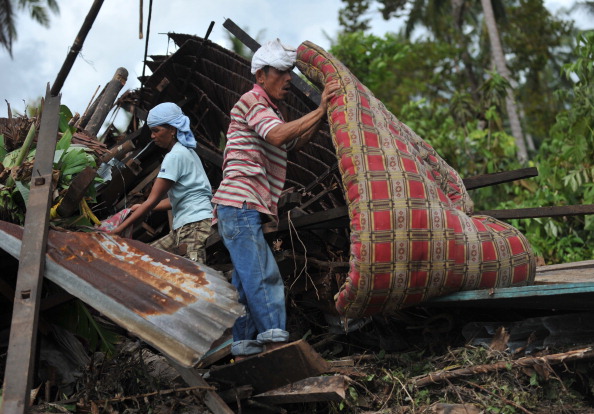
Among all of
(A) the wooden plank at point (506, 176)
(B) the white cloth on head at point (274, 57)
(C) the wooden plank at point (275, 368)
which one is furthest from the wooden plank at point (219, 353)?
(A) the wooden plank at point (506, 176)

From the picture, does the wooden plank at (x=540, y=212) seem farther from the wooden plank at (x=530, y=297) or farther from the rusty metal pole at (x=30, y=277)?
the rusty metal pole at (x=30, y=277)

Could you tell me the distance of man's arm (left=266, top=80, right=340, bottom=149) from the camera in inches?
138

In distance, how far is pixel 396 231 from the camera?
3.30 metres

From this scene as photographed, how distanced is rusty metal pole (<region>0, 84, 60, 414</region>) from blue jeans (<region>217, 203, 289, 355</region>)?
0.91 metres

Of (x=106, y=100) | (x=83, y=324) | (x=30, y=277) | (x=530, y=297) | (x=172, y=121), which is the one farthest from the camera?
(x=106, y=100)

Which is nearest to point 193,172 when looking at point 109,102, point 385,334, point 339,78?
point 339,78

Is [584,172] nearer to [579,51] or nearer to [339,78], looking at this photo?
[579,51]

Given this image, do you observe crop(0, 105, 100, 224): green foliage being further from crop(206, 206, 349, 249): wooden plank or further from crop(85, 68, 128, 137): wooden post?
crop(85, 68, 128, 137): wooden post

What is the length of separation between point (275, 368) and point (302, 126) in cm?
119

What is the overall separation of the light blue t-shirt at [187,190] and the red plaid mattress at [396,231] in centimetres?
112

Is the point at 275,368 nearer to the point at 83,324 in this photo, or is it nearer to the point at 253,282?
the point at 253,282

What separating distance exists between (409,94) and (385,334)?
64.1ft

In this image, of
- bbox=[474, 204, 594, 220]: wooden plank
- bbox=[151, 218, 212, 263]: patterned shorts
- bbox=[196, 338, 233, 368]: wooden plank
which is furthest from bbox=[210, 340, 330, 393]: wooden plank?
bbox=[474, 204, 594, 220]: wooden plank

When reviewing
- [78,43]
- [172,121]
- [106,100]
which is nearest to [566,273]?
[172,121]
